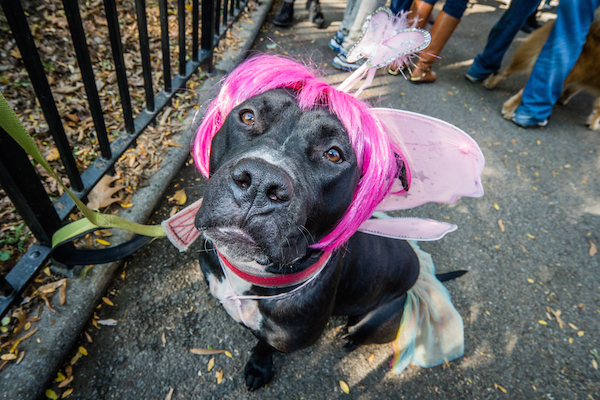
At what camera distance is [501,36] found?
196 inches

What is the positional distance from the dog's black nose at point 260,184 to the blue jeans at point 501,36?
5.38 m

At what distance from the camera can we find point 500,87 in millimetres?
5484

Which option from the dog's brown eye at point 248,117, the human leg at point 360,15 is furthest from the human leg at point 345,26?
the dog's brown eye at point 248,117

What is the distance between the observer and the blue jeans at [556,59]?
4.01m

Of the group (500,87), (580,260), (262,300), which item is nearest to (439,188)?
(262,300)

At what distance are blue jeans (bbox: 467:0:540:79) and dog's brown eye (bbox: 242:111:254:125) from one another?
510cm

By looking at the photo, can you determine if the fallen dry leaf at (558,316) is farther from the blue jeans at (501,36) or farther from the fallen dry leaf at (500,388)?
the blue jeans at (501,36)

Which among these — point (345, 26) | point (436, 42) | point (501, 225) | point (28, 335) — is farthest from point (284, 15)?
point (28, 335)

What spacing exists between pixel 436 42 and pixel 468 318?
3720mm

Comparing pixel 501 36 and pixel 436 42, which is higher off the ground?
pixel 501 36

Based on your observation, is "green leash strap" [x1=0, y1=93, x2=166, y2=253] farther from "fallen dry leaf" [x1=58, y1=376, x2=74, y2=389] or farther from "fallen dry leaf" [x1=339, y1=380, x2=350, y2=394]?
"fallen dry leaf" [x1=339, y1=380, x2=350, y2=394]

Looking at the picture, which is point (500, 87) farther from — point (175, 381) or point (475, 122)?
point (175, 381)

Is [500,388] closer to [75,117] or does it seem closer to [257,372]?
[257,372]

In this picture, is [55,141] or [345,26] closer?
[55,141]
